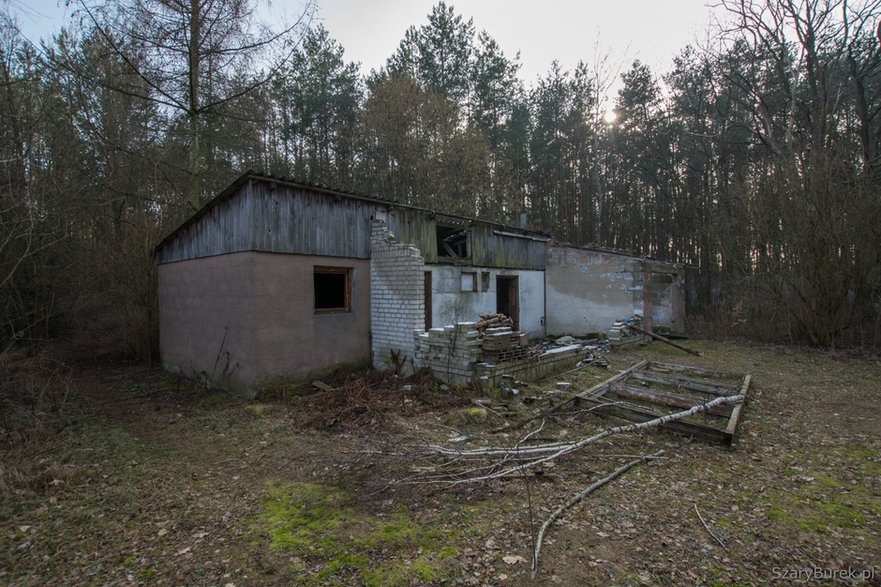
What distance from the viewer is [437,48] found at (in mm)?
20406

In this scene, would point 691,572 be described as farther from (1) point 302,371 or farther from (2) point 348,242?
(2) point 348,242

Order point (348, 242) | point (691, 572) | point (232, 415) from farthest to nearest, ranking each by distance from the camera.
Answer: point (348, 242), point (232, 415), point (691, 572)

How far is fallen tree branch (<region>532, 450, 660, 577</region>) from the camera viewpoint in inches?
118

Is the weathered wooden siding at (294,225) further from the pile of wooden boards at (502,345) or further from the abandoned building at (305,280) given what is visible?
the pile of wooden boards at (502,345)

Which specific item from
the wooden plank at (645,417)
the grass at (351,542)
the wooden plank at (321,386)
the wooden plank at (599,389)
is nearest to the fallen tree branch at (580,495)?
the grass at (351,542)

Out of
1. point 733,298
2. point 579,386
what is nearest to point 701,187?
point 733,298

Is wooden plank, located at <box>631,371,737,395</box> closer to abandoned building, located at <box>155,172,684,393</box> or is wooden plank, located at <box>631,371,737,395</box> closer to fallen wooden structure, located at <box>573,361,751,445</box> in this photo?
fallen wooden structure, located at <box>573,361,751,445</box>

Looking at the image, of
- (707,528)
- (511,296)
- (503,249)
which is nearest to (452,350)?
(707,528)

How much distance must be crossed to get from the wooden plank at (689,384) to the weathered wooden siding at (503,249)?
5348 mm

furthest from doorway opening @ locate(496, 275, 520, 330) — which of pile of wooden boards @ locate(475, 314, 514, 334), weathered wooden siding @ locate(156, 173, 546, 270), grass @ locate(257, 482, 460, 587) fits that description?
grass @ locate(257, 482, 460, 587)

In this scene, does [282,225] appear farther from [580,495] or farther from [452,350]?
[580,495]

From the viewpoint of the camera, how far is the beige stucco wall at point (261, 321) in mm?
7430

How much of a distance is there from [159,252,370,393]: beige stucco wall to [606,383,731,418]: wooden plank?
17.3 ft

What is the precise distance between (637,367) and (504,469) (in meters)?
6.00
